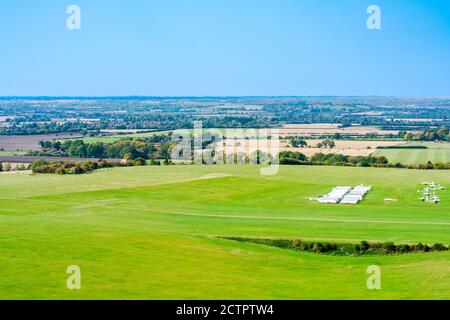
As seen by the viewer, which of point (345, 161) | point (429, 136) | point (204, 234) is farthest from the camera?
point (429, 136)

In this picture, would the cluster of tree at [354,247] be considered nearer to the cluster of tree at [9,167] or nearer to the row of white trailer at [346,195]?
the row of white trailer at [346,195]

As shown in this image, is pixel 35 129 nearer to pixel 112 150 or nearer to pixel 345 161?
pixel 112 150

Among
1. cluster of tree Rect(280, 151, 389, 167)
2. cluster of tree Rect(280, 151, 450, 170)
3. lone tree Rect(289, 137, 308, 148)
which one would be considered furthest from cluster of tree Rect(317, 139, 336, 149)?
cluster of tree Rect(280, 151, 389, 167)

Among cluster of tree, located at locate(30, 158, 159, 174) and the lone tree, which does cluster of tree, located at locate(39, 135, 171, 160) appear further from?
the lone tree

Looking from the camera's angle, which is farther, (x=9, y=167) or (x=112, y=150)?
(x=112, y=150)

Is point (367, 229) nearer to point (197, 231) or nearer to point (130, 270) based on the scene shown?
point (197, 231)

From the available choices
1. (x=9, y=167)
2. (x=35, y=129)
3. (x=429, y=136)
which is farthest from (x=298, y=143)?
(x=35, y=129)
